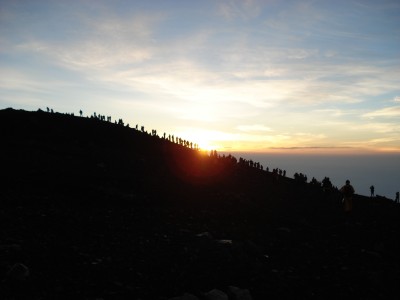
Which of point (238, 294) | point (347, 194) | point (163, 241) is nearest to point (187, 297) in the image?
point (238, 294)

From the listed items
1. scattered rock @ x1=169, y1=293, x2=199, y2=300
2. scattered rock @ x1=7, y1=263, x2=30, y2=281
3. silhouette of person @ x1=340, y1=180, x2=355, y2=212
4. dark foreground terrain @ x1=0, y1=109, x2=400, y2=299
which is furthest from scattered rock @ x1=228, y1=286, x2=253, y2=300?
silhouette of person @ x1=340, y1=180, x2=355, y2=212

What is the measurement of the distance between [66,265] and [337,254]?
428 inches

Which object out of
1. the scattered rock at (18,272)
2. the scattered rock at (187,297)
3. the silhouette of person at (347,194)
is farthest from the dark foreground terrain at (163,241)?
the silhouette of person at (347,194)

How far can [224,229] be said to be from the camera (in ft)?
51.4

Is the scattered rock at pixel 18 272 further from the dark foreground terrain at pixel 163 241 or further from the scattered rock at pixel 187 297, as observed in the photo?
the scattered rock at pixel 187 297

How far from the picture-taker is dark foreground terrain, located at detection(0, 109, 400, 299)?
841 centimetres

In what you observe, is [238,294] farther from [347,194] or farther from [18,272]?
[347,194]

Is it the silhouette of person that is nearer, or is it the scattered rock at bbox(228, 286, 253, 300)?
the scattered rock at bbox(228, 286, 253, 300)

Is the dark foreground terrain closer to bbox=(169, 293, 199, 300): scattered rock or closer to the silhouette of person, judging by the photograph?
bbox=(169, 293, 199, 300): scattered rock

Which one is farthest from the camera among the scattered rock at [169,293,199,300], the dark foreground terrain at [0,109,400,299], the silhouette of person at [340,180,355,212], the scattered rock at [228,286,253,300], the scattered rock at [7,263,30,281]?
the silhouette of person at [340,180,355,212]

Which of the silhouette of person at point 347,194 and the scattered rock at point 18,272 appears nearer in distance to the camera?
the scattered rock at point 18,272

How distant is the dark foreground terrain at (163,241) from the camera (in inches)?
331

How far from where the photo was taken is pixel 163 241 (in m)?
12.1

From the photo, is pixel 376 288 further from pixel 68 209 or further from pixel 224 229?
pixel 68 209
